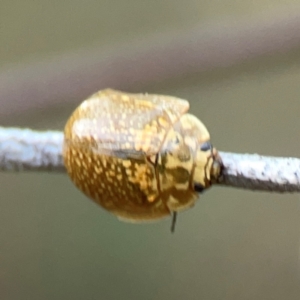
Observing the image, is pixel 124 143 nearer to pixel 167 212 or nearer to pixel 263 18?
pixel 167 212

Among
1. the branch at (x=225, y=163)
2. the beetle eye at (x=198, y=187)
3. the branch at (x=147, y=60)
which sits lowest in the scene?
the beetle eye at (x=198, y=187)

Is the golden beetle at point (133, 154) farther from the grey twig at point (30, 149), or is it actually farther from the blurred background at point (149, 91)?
the blurred background at point (149, 91)

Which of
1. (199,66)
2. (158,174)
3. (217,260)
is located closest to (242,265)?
(217,260)

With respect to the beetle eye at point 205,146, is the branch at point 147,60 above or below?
above

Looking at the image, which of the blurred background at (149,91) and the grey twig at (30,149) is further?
the blurred background at (149,91)

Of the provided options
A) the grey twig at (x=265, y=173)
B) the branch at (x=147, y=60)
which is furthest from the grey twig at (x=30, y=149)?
the branch at (x=147, y=60)

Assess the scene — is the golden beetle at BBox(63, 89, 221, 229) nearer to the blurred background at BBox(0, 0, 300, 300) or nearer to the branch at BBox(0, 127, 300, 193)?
the branch at BBox(0, 127, 300, 193)

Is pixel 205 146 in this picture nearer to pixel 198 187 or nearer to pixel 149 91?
pixel 198 187

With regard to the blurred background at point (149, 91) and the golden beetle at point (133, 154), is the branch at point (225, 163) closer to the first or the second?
the golden beetle at point (133, 154)
